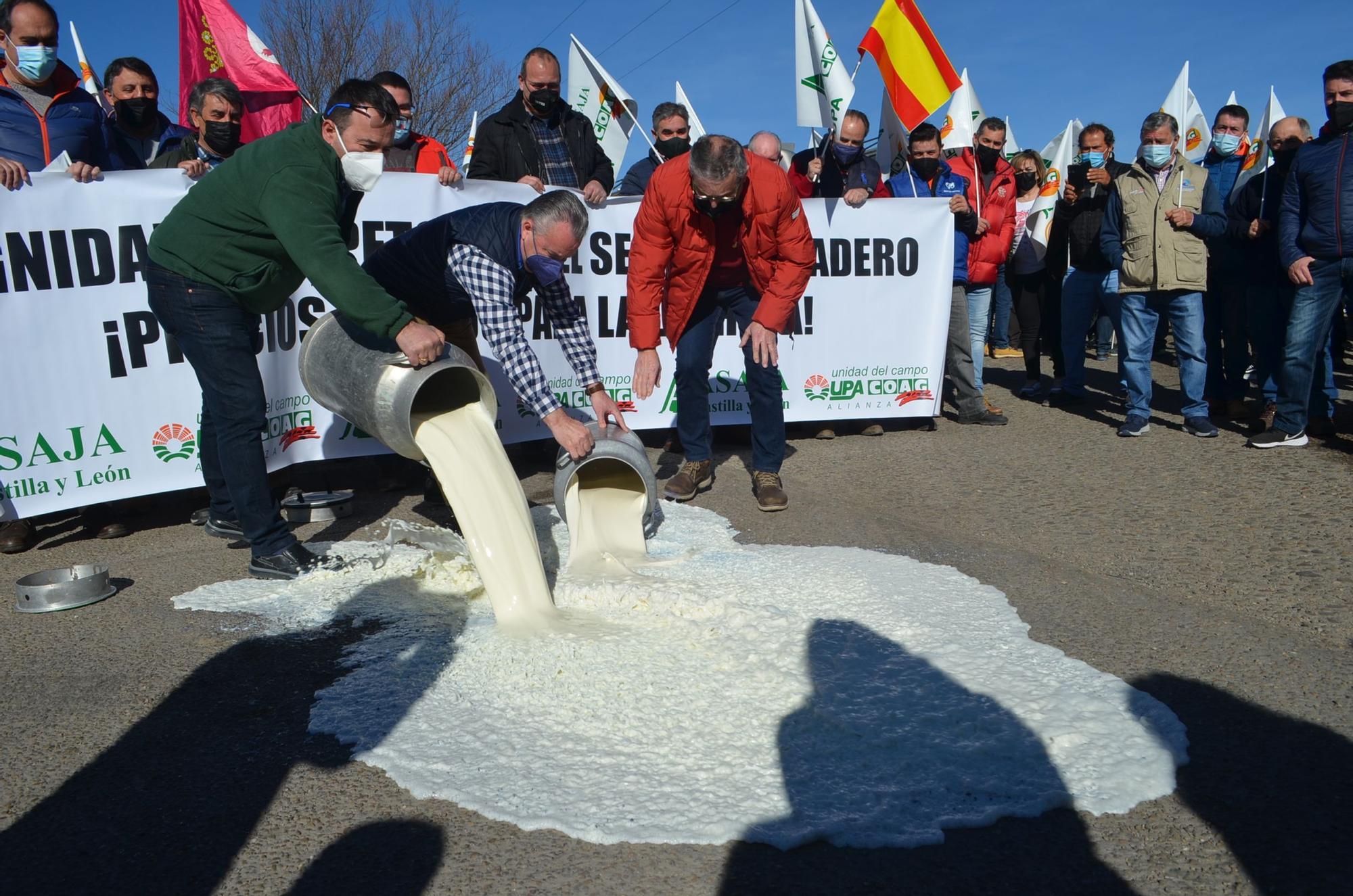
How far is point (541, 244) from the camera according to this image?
4195 millimetres

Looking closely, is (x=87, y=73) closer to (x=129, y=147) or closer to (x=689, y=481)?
(x=129, y=147)

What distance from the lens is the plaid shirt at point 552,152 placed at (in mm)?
6727

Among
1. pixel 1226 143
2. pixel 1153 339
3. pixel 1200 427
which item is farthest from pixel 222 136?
pixel 1226 143

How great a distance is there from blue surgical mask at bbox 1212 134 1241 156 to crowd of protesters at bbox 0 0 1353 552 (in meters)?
0.05

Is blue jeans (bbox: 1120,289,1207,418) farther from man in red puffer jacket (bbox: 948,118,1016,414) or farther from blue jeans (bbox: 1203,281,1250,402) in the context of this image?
man in red puffer jacket (bbox: 948,118,1016,414)

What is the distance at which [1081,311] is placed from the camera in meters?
8.15

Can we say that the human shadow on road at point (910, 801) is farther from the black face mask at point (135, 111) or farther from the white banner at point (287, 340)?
the black face mask at point (135, 111)

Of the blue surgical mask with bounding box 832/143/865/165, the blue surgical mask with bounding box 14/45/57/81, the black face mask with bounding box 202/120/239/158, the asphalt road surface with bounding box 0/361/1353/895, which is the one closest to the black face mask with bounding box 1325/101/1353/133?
the asphalt road surface with bounding box 0/361/1353/895

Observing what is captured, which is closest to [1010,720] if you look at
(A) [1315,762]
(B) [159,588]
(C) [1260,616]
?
(A) [1315,762]

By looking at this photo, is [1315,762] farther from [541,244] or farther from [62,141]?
[62,141]

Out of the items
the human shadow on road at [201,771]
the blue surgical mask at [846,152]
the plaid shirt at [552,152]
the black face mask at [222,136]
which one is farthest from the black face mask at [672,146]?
the human shadow on road at [201,771]

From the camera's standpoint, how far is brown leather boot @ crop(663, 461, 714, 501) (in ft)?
18.7

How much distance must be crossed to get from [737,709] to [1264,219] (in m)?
6.05

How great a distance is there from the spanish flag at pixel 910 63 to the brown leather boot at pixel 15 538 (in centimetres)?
663
